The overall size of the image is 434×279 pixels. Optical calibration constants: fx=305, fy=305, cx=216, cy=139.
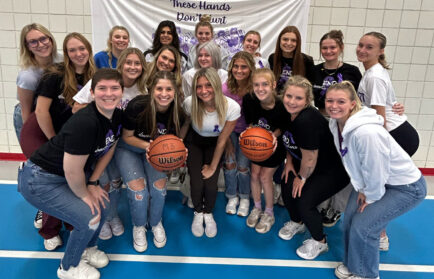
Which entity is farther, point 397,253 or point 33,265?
point 397,253

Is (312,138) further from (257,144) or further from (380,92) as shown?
(380,92)

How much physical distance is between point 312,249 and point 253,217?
2.17 ft

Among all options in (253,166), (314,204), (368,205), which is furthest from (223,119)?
(368,205)

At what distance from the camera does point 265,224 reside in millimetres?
3018

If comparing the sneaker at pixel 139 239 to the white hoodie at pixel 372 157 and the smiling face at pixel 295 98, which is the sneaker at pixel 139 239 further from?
the white hoodie at pixel 372 157

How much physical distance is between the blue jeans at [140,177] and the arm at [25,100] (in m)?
0.84

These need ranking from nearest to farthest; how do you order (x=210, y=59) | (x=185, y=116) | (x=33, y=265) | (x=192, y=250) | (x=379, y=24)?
1. (x=33, y=265)
2. (x=192, y=250)
3. (x=185, y=116)
4. (x=210, y=59)
5. (x=379, y=24)

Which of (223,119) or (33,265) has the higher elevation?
(223,119)

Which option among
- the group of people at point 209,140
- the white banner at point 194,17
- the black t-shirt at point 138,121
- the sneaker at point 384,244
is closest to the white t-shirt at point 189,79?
the group of people at point 209,140

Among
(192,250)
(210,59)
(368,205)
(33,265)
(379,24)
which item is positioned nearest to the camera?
(368,205)

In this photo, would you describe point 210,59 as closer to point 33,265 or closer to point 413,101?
point 33,265

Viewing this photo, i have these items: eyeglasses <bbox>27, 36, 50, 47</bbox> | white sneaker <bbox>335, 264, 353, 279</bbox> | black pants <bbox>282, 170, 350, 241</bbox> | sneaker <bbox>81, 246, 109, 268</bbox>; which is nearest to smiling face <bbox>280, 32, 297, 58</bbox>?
black pants <bbox>282, 170, 350, 241</bbox>

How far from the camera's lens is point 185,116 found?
9.66 feet

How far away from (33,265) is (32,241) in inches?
13.9
